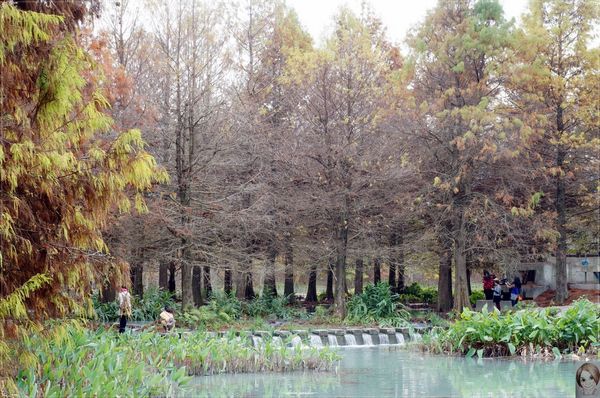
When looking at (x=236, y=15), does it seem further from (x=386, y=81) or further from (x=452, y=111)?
(x=452, y=111)

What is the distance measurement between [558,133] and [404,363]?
14.1m

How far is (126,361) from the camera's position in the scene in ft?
36.0

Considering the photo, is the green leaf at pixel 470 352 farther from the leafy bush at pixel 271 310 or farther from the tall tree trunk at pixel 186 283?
the leafy bush at pixel 271 310

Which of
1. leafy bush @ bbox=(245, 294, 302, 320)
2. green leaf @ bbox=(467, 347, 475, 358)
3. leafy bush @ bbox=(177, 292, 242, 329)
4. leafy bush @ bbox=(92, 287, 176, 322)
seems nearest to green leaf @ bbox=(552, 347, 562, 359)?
green leaf @ bbox=(467, 347, 475, 358)

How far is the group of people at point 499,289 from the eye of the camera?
2755 centimetres

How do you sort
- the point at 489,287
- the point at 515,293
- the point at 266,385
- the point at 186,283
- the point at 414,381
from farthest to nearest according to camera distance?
the point at 489,287 < the point at 515,293 < the point at 186,283 < the point at 414,381 < the point at 266,385

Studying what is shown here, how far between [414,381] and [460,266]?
41.9 feet

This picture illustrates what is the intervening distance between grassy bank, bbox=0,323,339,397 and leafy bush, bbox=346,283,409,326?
8.15 meters

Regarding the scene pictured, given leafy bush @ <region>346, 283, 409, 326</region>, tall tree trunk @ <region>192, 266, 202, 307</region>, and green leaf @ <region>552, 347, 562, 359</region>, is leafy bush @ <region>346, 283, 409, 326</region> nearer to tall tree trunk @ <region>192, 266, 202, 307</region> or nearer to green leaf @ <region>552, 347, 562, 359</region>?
tall tree trunk @ <region>192, 266, 202, 307</region>

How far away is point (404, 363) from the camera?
1664cm

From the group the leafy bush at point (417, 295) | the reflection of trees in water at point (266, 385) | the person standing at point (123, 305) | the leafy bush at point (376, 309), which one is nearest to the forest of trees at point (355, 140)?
the leafy bush at point (376, 309)

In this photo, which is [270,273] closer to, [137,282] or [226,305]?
[226,305]

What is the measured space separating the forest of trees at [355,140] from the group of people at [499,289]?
0.87m

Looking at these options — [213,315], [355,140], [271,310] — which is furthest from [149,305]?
[355,140]
